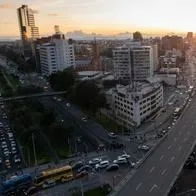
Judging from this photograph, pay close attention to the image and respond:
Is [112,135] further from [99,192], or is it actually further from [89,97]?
[99,192]

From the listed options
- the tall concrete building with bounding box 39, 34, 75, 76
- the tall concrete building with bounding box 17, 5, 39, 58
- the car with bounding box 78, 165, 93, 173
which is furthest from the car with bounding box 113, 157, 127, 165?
the tall concrete building with bounding box 17, 5, 39, 58

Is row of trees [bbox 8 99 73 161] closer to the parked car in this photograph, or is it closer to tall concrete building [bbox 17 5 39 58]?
the parked car

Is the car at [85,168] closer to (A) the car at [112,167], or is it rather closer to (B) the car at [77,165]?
(B) the car at [77,165]

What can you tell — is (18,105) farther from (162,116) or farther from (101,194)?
(101,194)

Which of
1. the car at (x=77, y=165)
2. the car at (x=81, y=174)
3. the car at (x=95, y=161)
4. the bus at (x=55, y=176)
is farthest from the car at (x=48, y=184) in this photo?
the car at (x=95, y=161)

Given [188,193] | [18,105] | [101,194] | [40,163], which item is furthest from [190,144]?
[18,105]

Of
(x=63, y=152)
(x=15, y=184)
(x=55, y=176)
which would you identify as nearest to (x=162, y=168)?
(x=55, y=176)
